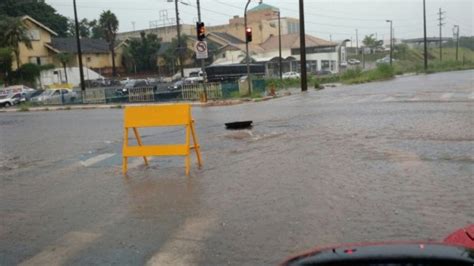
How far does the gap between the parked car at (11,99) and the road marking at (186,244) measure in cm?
4180

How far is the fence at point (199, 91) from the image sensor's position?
32.9 meters

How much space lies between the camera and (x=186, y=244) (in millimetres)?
5188

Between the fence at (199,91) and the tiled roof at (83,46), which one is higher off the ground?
the tiled roof at (83,46)

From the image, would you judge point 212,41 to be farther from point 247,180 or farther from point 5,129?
point 247,180

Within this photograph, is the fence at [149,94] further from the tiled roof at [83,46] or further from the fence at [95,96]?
the tiled roof at [83,46]

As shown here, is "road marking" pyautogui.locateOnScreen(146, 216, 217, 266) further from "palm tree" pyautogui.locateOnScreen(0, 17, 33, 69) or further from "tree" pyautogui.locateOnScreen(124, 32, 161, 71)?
"tree" pyautogui.locateOnScreen(124, 32, 161, 71)

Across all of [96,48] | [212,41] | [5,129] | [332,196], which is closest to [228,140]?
[332,196]

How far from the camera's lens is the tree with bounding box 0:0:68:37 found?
279ft

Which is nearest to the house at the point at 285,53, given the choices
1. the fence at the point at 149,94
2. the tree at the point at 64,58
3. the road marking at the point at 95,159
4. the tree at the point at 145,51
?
the tree at the point at 145,51

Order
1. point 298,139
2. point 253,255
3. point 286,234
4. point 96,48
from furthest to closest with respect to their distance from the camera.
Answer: point 96,48, point 298,139, point 286,234, point 253,255

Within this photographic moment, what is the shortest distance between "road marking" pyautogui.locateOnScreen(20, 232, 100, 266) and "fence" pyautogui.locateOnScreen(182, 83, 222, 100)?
2679cm

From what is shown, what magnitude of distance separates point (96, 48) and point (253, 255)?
8084 centimetres

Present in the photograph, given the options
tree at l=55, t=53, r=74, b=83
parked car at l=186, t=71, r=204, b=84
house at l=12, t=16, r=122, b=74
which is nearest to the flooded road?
parked car at l=186, t=71, r=204, b=84

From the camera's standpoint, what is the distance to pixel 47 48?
73.6 metres
